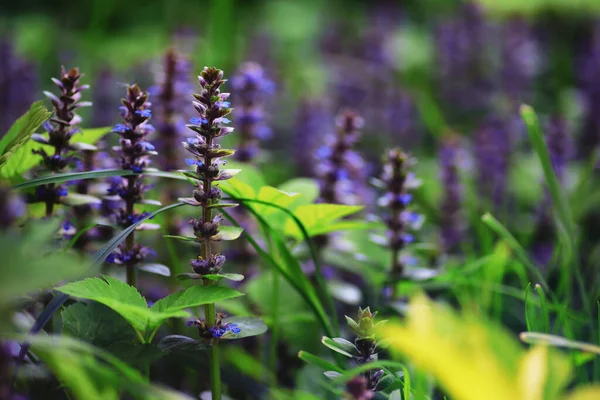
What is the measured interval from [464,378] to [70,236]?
0.72 metres

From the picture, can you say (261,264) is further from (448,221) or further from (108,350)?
(108,350)

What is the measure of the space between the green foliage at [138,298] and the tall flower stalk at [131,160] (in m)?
0.17

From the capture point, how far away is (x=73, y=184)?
3.65ft

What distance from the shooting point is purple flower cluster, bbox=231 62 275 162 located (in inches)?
64.1

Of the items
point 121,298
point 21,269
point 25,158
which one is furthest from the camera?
point 25,158

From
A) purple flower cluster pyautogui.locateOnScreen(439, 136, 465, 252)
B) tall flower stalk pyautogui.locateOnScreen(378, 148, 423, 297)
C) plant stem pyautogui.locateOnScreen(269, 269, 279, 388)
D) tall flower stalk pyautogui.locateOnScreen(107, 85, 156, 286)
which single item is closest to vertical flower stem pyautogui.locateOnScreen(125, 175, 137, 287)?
tall flower stalk pyautogui.locateOnScreen(107, 85, 156, 286)

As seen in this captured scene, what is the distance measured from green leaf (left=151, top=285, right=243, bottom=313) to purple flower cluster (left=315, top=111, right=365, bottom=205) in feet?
2.19

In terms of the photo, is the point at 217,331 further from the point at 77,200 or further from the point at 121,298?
the point at 77,200

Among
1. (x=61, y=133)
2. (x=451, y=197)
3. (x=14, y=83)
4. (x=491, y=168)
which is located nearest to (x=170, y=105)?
(x=61, y=133)

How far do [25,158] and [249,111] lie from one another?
0.69 meters

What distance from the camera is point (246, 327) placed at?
0.86 metres

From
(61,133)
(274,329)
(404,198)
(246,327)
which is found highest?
(61,133)

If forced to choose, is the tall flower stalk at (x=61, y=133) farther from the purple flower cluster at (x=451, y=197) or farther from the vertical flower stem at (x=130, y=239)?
the purple flower cluster at (x=451, y=197)

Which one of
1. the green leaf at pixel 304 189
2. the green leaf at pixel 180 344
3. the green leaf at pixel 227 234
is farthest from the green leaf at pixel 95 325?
the green leaf at pixel 304 189
